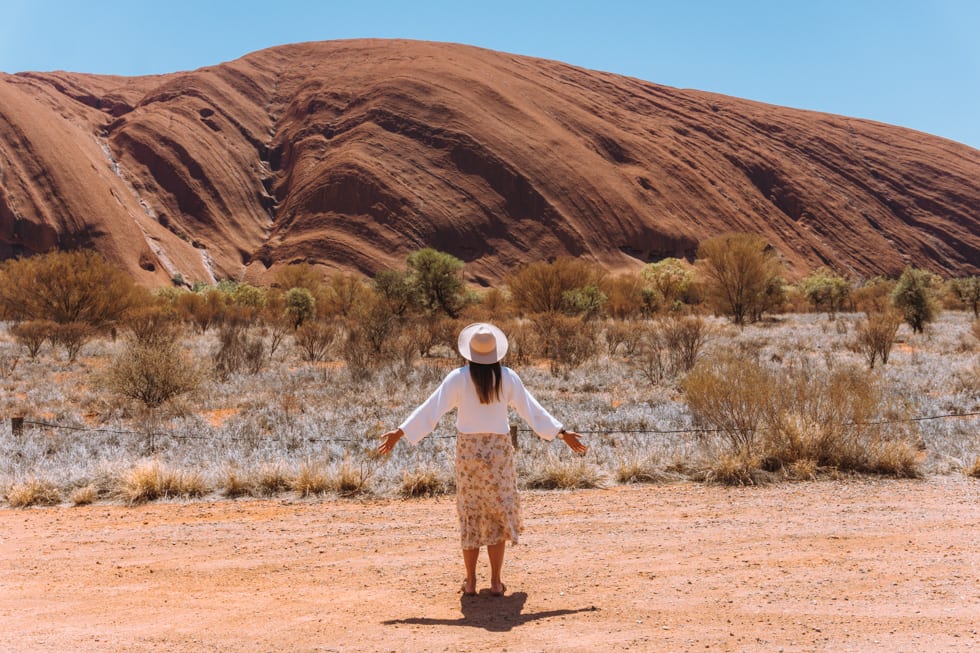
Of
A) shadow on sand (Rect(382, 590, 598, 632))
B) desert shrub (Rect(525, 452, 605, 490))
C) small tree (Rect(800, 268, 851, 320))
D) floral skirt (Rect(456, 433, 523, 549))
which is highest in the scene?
small tree (Rect(800, 268, 851, 320))

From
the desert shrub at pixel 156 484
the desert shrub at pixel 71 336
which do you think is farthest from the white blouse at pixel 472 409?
the desert shrub at pixel 71 336

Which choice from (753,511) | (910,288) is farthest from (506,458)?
(910,288)

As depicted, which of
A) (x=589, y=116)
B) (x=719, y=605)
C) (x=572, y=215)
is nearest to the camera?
(x=719, y=605)

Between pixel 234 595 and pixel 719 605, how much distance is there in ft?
9.26

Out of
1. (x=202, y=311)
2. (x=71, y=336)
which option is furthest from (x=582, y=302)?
(x=71, y=336)

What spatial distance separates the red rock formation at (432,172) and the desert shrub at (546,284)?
32838mm

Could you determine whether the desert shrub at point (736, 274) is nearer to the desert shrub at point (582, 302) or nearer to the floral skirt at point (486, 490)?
the desert shrub at point (582, 302)

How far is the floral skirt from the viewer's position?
4.31 m

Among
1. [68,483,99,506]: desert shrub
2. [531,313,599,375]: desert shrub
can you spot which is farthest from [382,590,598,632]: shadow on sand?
[531,313,599,375]: desert shrub

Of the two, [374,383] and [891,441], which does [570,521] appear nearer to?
[891,441]

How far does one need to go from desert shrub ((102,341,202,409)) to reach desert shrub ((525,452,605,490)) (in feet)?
26.5

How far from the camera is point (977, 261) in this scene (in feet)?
302

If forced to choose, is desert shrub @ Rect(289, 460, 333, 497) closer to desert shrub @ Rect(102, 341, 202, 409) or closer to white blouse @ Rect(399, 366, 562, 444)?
white blouse @ Rect(399, 366, 562, 444)

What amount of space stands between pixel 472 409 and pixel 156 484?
4.62 meters
